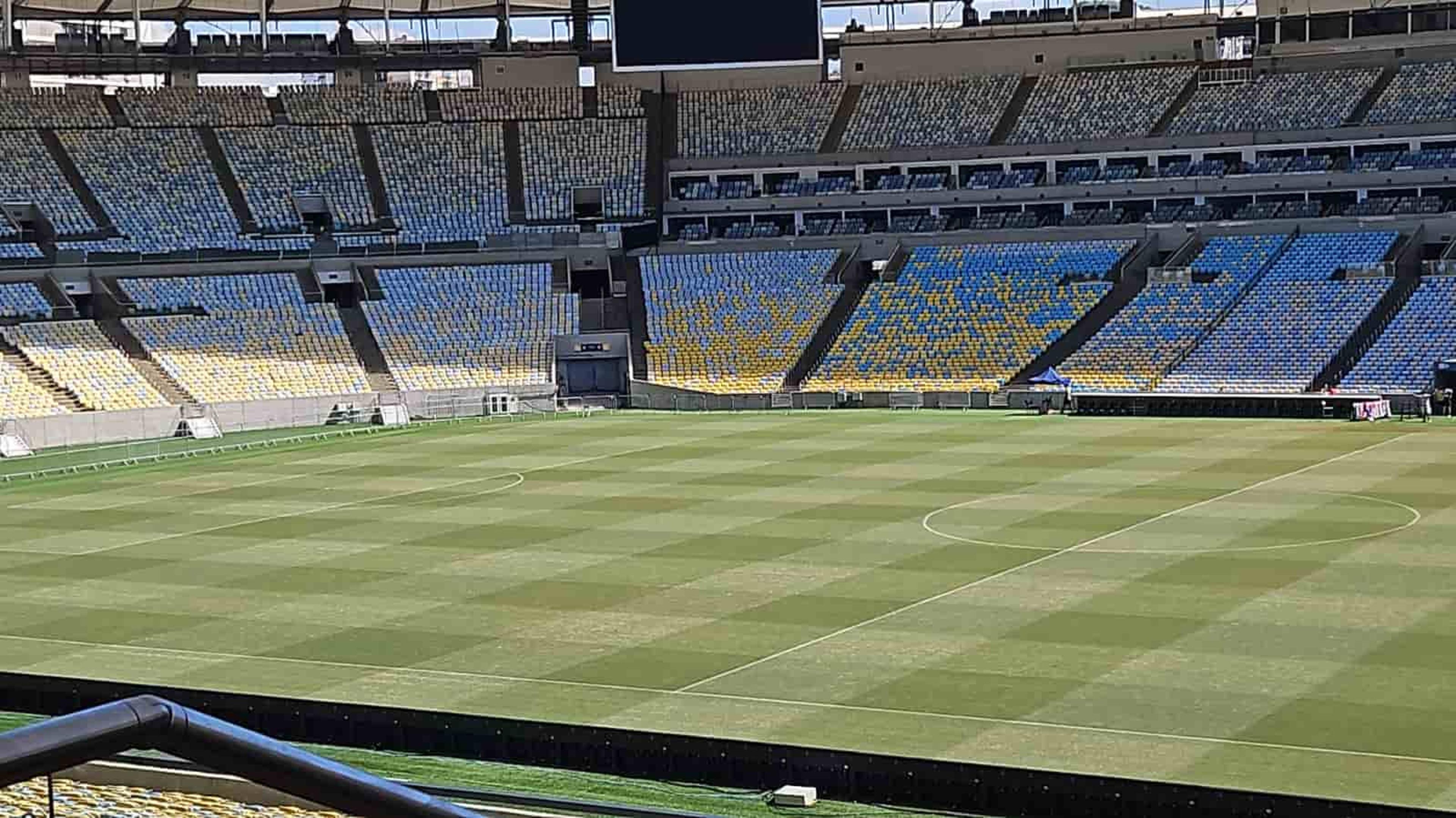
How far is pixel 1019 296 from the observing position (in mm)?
67250

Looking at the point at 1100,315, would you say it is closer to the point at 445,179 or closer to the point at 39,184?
the point at 445,179

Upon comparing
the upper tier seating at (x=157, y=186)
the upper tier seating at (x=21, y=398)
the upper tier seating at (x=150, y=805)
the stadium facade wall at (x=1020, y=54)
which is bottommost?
the upper tier seating at (x=150, y=805)

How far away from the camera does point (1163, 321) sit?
210ft

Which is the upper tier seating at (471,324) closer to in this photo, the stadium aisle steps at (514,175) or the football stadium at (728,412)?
the football stadium at (728,412)

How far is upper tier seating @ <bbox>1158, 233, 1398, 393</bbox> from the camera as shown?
2336 inches

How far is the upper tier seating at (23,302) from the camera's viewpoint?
6338 cm

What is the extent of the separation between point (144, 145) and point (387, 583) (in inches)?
2029

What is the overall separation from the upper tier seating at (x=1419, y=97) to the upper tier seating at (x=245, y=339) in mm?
38881

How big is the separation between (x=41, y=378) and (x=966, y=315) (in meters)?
31.1

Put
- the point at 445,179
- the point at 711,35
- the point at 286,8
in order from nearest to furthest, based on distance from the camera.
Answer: the point at 711,35, the point at 445,179, the point at 286,8

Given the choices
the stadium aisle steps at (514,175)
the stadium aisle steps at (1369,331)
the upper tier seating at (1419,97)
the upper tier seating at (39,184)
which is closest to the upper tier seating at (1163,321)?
the stadium aisle steps at (1369,331)

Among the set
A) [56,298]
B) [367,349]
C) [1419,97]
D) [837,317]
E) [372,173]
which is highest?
[1419,97]

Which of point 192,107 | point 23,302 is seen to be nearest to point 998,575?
point 23,302

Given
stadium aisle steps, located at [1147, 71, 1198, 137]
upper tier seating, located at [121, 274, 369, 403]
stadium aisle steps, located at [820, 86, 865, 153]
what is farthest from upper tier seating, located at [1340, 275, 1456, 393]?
upper tier seating, located at [121, 274, 369, 403]
